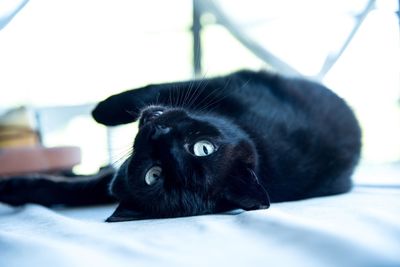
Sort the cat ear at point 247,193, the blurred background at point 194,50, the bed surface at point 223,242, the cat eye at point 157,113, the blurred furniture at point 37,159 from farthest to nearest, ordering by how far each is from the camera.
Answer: the blurred furniture at point 37,159 → the blurred background at point 194,50 → the cat eye at point 157,113 → the cat ear at point 247,193 → the bed surface at point 223,242

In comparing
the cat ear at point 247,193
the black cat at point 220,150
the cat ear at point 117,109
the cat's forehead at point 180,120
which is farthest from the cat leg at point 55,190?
the cat ear at point 247,193

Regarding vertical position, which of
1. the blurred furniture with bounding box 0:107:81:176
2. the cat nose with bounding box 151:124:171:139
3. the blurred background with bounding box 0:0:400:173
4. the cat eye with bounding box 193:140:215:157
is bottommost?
the blurred furniture with bounding box 0:107:81:176

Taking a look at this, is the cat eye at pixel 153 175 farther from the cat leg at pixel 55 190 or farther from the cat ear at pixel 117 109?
the cat leg at pixel 55 190

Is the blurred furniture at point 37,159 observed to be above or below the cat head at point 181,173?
below

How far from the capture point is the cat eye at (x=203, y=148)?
103 centimetres

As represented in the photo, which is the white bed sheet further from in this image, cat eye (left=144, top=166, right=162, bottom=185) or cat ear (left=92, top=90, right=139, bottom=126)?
cat ear (left=92, top=90, right=139, bottom=126)

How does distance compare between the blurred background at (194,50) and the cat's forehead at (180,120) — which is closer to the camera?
the cat's forehead at (180,120)

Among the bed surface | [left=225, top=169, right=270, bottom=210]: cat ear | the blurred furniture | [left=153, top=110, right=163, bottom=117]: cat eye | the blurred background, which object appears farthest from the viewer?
the blurred furniture

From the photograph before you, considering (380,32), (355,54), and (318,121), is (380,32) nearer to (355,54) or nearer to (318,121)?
(355,54)

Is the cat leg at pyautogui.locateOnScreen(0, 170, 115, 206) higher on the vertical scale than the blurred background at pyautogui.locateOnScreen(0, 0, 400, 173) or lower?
lower

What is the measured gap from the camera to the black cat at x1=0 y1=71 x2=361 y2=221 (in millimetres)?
1029

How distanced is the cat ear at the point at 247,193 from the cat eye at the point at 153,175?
169 millimetres

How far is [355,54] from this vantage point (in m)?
1.88

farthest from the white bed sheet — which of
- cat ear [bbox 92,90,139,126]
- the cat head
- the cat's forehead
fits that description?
cat ear [bbox 92,90,139,126]
